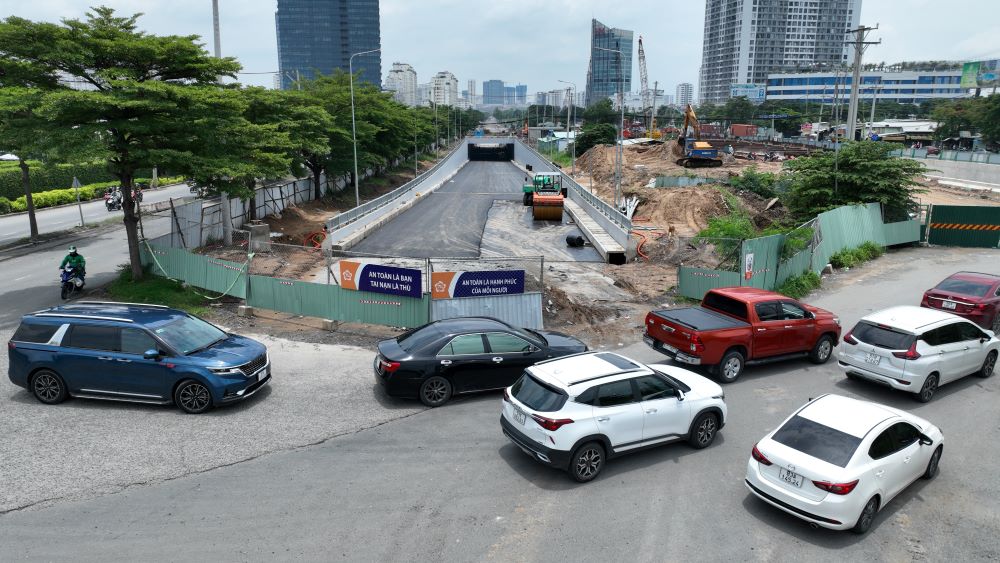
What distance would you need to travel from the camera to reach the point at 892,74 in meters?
194

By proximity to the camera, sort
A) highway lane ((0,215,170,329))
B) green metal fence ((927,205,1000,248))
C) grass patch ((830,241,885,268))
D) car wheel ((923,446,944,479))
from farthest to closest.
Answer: green metal fence ((927,205,1000,248)) < grass patch ((830,241,885,268)) < highway lane ((0,215,170,329)) < car wheel ((923,446,944,479))

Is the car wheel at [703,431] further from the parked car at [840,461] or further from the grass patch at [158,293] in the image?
the grass patch at [158,293]

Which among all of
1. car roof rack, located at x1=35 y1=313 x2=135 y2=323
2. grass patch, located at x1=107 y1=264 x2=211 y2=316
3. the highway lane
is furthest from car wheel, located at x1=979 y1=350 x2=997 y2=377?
the highway lane

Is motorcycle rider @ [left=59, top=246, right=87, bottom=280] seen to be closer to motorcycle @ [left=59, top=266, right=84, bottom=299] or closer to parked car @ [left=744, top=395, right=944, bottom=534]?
motorcycle @ [left=59, top=266, right=84, bottom=299]

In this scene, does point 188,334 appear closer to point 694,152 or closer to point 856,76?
point 856,76

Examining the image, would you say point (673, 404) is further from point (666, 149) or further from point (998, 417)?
point (666, 149)

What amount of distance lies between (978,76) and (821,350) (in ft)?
520

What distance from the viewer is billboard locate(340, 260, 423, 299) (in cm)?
1598

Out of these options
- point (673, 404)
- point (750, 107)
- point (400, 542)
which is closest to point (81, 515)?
point (400, 542)

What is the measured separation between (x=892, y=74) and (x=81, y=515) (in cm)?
23224

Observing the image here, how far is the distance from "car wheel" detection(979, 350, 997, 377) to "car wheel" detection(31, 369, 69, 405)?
58.6 feet

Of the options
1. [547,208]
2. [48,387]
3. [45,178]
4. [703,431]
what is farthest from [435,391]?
[45,178]

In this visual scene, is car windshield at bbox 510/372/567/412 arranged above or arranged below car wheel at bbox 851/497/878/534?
above

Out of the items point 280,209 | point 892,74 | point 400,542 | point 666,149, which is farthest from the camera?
point 892,74
